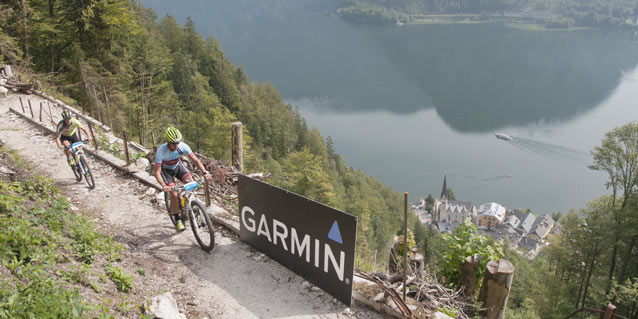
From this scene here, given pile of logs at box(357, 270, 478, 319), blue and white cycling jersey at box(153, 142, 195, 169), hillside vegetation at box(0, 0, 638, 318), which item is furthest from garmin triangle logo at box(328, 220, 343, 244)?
hillside vegetation at box(0, 0, 638, 318)

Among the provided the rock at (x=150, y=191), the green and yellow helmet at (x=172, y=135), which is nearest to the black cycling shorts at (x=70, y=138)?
the rock at (x=150, y=191)

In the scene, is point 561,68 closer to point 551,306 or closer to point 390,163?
point 390,163

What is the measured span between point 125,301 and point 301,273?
2.17 metres

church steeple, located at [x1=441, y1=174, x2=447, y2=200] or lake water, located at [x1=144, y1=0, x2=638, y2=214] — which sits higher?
lake water, located at [x1=144, y1=0, x2=638, y2=214]

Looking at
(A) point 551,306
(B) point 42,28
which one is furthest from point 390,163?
(B) point 42,28

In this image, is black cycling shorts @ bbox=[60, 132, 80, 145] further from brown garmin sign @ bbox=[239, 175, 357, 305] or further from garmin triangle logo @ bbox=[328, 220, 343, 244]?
garmin triangle logo @ bbox=[328, 220, 343, 244]

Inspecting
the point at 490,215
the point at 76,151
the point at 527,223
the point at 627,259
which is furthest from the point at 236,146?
the point at 527,223

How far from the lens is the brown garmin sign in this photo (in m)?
4.65

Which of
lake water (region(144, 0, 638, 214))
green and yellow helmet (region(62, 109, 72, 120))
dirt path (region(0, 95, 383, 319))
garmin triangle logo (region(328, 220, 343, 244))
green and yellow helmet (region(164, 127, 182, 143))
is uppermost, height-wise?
green and yellow helmet (region(164, 127, 182, 143))

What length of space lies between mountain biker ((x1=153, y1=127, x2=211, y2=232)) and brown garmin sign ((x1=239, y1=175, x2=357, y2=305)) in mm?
1012

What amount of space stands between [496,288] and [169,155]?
4835mm

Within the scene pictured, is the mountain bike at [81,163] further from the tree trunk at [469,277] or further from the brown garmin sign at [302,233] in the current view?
the tree trunk at [469,277]

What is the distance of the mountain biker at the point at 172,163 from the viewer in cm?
578

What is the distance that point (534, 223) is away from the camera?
219ft
